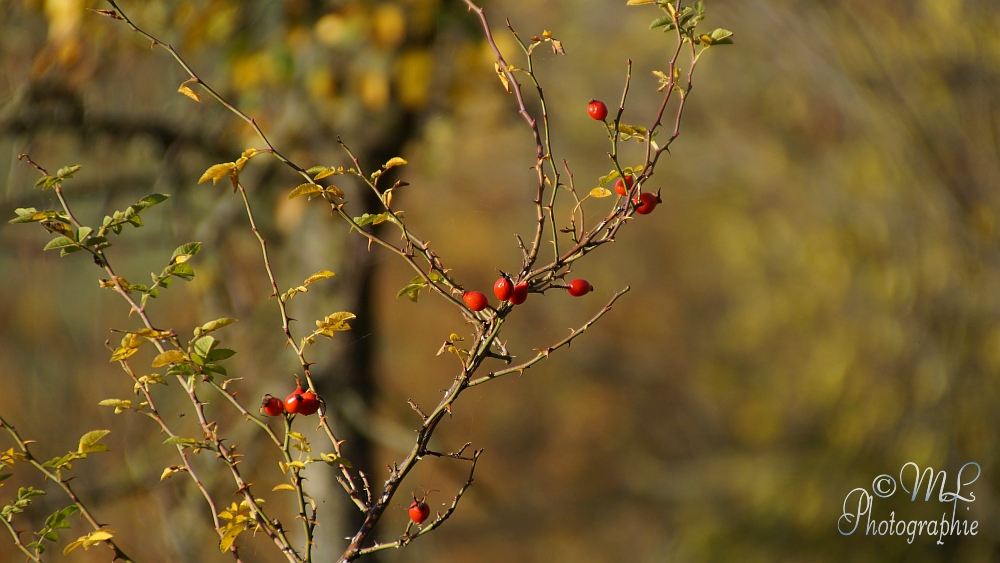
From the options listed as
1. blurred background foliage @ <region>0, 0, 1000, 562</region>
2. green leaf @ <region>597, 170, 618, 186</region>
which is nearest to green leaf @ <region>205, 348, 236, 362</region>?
green leaf @ <region>597, 170, 618, 186</region>

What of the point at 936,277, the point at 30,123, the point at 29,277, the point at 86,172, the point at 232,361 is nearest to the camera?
the point at 30,123

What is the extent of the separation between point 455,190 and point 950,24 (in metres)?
3.05

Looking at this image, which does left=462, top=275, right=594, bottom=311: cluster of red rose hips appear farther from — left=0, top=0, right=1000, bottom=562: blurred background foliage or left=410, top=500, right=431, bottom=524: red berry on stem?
left=0, top=0, right=1000, bottom=562: blurred background foliage

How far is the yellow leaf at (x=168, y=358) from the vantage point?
584 mm

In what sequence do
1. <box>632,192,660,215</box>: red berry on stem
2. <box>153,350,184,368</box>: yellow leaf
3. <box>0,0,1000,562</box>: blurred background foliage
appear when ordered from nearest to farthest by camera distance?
<box>153,350,184,368</box>: yellow leaf → <box>632,192,660,215</box>: red berry on stem → <box>0,0,1000,562</box>: blurred background foliage

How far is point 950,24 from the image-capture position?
206 cm


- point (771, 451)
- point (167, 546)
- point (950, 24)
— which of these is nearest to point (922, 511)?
point (950, 24)

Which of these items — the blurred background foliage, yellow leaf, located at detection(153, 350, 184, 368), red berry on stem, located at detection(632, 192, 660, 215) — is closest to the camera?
yellow leaf, located at detection(153, 350, 184, 368)

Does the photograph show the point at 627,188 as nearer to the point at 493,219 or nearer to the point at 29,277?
the point at 29,277

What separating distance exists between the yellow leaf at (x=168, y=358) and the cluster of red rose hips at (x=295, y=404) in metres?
0.08

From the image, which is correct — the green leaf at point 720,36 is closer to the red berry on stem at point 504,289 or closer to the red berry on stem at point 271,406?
the red berry on stem at point 504,289

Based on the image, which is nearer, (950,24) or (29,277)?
(29,277)

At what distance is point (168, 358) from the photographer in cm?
59

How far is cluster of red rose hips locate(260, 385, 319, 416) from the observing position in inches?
Answer: 25.5
